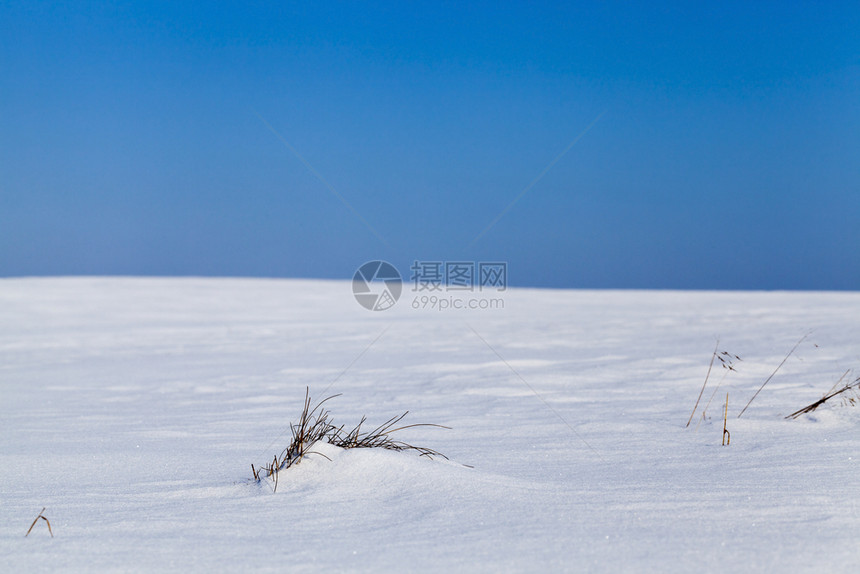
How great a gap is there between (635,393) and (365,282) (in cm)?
1317

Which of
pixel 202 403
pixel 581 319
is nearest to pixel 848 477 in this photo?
pixel 202 403

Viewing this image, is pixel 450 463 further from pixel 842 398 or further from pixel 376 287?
pixel 376 287

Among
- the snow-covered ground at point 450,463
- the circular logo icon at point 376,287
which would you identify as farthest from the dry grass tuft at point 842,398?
the circular logo icon at point 376,287

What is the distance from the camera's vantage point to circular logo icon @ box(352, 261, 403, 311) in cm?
1226

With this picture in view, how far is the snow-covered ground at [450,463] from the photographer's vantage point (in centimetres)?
124

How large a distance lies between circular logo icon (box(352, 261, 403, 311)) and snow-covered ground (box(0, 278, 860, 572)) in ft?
21.0

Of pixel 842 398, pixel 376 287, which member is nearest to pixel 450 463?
pixel 842 398

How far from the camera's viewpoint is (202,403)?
139 inches

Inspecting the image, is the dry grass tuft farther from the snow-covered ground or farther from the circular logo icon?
the circular logo icon

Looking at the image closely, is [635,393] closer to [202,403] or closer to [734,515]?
[734,515]

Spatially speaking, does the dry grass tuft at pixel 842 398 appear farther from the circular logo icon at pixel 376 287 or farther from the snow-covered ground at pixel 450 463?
the circular logo icon at pixel 376 287

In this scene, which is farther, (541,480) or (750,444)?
(750,444)

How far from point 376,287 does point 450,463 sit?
13763mm

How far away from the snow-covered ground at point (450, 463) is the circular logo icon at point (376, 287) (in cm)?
640
